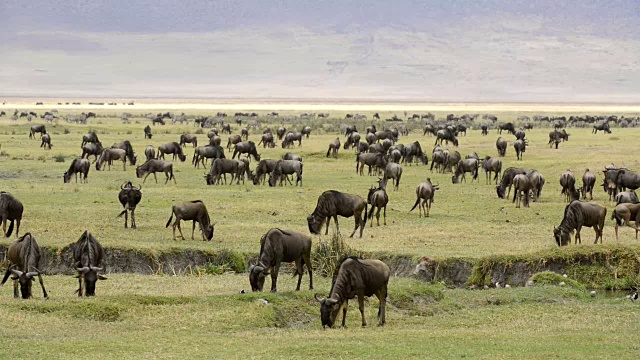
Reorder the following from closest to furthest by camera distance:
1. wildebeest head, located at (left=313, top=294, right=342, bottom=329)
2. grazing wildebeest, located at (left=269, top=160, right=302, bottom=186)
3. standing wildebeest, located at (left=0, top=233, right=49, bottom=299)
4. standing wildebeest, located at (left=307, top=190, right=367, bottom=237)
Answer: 1. wildebeest head, located at (left=313, top=294, right=342, bottom=329)
2. standing wildebeest, located at (left=0, top=233, right=49, bottom=299)
3. standing wildebeest, located at (left=307, top=190, right=367, bottom=237)
4. grazing wildebeest, located at (left=269, top=160, right=302, bottom=186)

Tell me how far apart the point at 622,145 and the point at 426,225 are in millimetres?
29354

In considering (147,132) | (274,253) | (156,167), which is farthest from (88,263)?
(147,132)

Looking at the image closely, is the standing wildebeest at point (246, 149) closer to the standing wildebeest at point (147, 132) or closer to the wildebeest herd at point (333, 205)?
the wildebeest herd at point (333, 205)

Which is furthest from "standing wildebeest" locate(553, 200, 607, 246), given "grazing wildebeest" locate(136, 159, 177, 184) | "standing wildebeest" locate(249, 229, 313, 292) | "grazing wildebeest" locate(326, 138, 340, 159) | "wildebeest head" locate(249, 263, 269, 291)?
"grazing wildebeest" locate(326, 138, 340, 159)

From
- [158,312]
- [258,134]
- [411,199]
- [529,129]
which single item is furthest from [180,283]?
[529,129]

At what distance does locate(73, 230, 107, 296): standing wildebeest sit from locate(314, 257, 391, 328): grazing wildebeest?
4264 millimetres

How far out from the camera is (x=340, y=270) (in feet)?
53.1

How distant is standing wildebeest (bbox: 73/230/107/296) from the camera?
1805 cm

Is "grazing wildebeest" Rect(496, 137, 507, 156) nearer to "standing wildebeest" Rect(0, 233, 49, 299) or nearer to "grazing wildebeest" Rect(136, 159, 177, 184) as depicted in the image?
"grazing wildebeest" Rect(136, 159, 177, 184)

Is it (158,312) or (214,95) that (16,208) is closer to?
(158,312)

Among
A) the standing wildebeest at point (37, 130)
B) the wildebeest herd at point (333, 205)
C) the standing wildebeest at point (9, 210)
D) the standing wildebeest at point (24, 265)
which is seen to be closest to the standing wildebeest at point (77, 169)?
the wildebeest herd at point (333, 205)

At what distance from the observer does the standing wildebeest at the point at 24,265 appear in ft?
58.2

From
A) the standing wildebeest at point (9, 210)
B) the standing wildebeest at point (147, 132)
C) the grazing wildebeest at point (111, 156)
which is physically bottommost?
the standing wildebeest at point (147, 132)

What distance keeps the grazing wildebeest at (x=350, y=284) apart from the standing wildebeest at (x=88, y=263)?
426 centimetres
